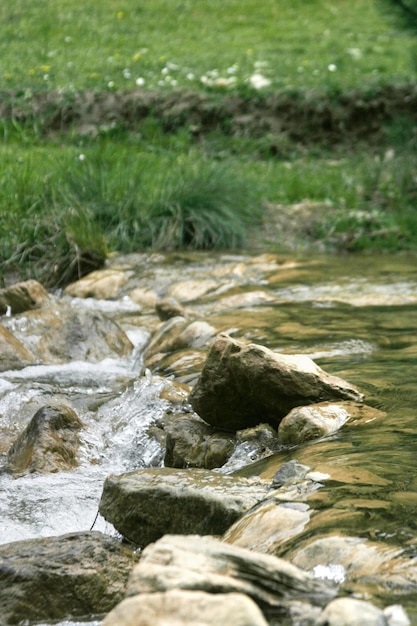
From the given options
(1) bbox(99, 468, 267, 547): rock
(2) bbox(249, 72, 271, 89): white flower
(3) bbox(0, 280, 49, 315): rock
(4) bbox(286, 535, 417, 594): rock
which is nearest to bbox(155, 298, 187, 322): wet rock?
(3) bbox(0, 280, 49, 315): rock

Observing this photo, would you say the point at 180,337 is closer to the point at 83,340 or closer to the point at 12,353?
the point at 83,340

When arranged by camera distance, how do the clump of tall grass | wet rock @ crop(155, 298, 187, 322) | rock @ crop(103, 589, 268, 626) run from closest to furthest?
rock @ crop(103, 589, 268, 626) → wet rock @ crop(155, 298, 187, 322) → the clump of tall grass

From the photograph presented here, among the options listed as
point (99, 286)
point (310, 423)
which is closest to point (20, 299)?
point (99, 286)

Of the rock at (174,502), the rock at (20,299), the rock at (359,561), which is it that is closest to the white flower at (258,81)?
the rock at (20,299)

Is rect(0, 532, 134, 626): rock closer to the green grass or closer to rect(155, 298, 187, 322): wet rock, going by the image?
rect(155, 298, 187, 322): wet rock

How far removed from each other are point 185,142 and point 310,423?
8.10 m

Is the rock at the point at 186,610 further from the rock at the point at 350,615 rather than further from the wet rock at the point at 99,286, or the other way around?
the wet rock at the point at 99,286

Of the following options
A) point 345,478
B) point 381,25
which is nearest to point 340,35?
point 381,25

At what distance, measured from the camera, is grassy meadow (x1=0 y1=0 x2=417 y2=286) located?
722 cm

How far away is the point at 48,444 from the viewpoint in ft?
11.0

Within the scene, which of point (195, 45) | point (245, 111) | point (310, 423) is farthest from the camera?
point (195, 45)

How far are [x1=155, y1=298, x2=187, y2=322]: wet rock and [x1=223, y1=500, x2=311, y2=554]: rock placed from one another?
3.01 meters

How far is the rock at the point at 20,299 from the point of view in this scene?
18.5 ft

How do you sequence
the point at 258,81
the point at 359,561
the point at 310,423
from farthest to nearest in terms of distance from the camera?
the point at 258,81
the point at 310,423
the point at 359,561
